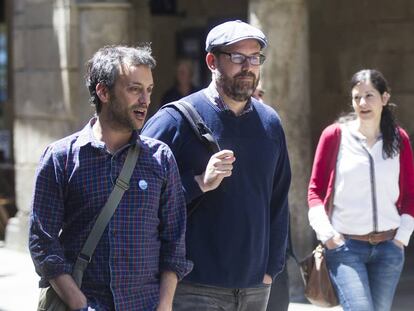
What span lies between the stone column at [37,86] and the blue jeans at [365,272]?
5685 millimetres

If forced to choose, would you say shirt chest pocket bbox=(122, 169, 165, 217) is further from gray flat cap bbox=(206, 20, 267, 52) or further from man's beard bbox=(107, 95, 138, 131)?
gray flat cap bbox=(206, 20, 267, 52)

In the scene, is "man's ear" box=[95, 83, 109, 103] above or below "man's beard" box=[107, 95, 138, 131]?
above

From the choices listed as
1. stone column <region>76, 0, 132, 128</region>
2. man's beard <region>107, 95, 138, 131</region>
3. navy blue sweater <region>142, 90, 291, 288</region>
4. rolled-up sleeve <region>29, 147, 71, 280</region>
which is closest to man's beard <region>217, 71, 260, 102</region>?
navy blue sweater <region>142, 90, 291, 288</region>

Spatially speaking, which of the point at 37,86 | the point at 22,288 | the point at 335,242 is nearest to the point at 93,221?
the point at 335,242

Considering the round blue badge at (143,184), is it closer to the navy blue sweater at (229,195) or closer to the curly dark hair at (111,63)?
the curly dark hair at (111,63)

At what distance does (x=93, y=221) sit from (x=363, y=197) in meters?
2.37

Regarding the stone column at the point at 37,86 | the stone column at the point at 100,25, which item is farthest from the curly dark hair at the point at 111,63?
the stone column at the point at 37,86

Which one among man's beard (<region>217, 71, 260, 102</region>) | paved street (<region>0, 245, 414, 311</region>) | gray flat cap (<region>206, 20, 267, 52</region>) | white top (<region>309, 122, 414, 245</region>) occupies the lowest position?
paved street (<region>0, 245, 414, 311</region>)

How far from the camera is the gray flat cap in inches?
169

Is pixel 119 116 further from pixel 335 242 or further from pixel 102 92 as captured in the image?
pixel 335 242

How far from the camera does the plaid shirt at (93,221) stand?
3.67m

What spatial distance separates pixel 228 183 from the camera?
431cm

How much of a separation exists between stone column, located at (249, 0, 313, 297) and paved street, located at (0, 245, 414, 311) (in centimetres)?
87

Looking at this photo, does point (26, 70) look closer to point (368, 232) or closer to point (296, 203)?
point (296, 203)
